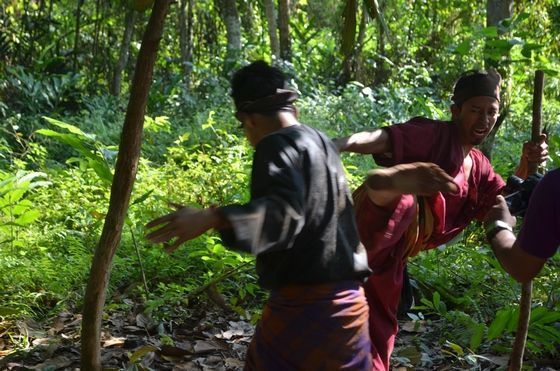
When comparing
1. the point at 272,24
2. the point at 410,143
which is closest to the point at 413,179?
the point at 410,143

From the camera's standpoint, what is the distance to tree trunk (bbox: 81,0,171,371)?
267cm

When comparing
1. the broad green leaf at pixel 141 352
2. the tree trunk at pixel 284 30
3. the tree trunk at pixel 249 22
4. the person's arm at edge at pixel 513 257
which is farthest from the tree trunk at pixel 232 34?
the person's arm at edge at pixel 513 257

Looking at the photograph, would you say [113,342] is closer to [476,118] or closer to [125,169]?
[125,169]

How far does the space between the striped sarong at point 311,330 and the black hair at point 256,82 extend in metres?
0.66

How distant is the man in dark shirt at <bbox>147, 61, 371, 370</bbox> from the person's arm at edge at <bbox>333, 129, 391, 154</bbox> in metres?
0.70

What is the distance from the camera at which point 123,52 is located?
40.0 ft

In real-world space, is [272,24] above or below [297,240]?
above

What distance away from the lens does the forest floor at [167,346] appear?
367 centimetres

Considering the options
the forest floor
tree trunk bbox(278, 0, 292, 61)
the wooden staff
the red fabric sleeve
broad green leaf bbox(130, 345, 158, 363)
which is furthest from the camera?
tree trunk bbox(278, 0, 292, 61)

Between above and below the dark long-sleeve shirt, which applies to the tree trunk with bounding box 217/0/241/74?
above

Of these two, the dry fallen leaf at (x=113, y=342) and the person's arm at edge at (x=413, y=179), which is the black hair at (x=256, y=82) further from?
the dry fallen leaf at (x=113, y=342)

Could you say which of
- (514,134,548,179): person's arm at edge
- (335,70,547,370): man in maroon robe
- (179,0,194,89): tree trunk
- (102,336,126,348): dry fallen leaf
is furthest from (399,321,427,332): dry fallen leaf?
(179,0,194,89): tree trunk

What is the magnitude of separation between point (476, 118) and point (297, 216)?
5.47 ft

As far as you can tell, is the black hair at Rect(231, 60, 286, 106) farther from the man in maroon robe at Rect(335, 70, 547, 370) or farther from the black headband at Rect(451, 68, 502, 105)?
the black headband at Rect(451, 68, 502, 105)
